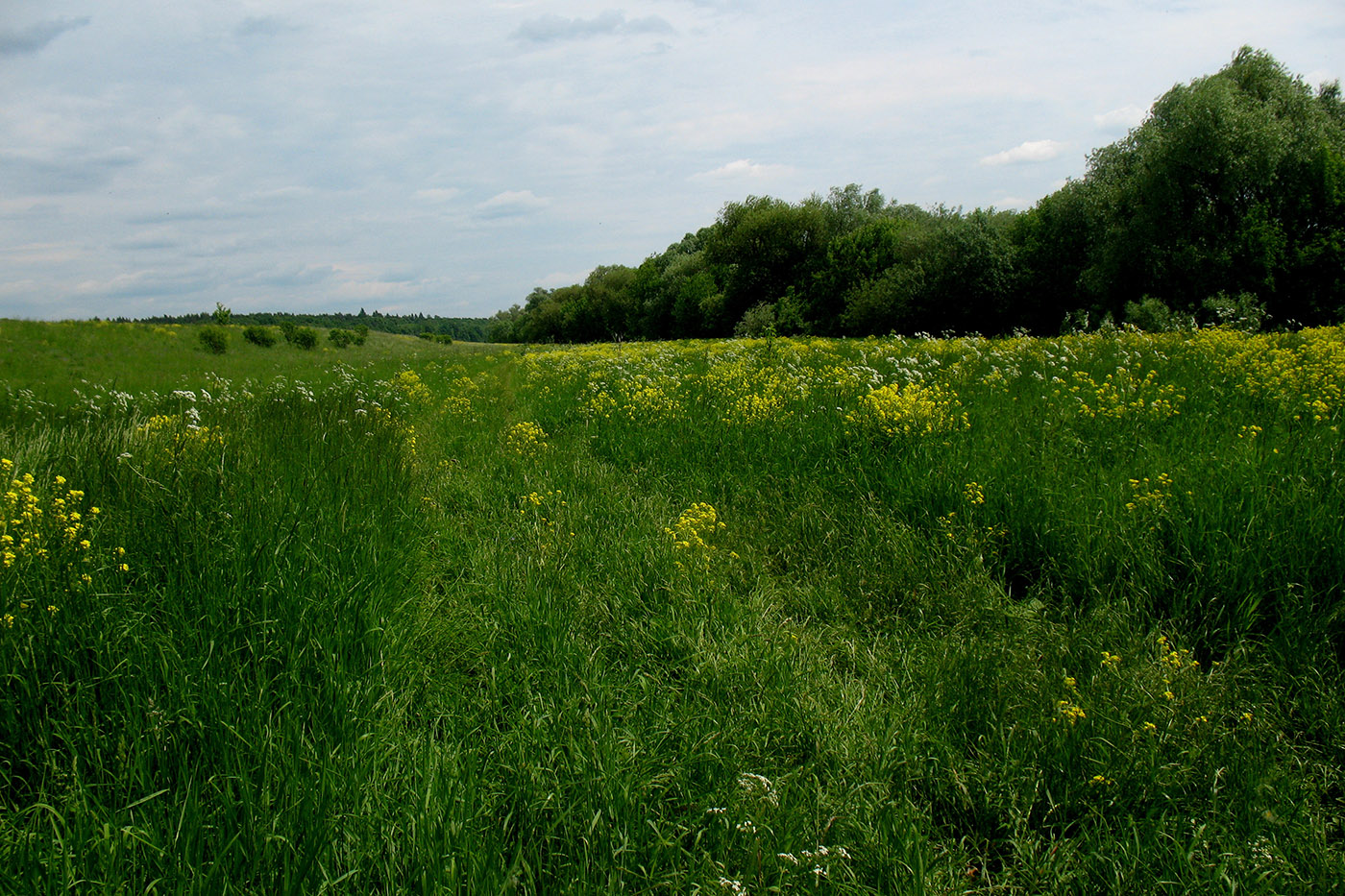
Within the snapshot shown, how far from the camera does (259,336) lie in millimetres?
33438

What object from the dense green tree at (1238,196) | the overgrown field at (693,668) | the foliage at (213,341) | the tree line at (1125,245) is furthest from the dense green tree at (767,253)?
the overgrown field at (693,668)

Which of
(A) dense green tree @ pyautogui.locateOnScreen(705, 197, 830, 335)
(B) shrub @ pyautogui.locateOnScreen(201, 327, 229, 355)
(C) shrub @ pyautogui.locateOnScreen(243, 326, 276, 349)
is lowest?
(B) shrub @ pyautogui.locateOnScreen(201, 327, 229, 355)

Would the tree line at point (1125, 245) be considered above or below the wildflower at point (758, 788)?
above

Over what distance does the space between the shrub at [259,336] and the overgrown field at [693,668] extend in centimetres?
3221

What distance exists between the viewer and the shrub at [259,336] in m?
33.1

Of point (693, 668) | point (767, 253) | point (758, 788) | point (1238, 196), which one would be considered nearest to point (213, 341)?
point (693, 668)

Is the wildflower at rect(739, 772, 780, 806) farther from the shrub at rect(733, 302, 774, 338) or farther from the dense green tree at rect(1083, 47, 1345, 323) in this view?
the shrub at rect(733, 302, 774, 338)

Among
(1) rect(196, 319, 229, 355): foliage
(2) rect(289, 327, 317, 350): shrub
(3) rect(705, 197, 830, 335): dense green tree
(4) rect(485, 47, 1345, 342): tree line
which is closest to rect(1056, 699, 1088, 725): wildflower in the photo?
(4) rect(485, 47, 1345, 342): tree line

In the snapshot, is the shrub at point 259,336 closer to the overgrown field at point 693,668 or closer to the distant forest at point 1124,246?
the distant forest at point 1124,246

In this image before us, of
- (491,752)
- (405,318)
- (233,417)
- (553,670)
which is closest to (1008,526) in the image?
(553,670)

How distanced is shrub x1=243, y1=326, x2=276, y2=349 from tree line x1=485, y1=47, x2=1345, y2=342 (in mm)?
18617

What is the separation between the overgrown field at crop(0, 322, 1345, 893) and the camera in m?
1.96

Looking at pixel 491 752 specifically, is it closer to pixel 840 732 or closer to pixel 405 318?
pixel 840 732

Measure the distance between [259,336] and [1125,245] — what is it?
41.9m
